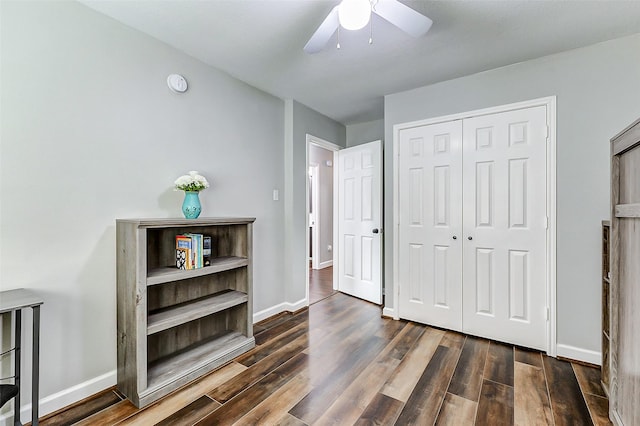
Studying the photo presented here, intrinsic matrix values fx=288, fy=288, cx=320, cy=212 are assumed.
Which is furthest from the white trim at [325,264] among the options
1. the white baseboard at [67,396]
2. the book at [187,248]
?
the white baseboard at [67,396]

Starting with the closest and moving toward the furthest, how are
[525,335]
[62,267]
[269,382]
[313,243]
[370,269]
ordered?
[62,267], [269,382], [525,335], [370,269], [313,243]

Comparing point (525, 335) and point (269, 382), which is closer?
point (269, 382)

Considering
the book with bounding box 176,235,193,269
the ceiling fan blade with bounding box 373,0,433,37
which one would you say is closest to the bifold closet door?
the ceiling fan blade with bounding box 373,0,433,37

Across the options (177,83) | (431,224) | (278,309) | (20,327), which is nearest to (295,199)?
(278,309)

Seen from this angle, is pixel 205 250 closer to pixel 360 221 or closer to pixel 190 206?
pixel 190 206

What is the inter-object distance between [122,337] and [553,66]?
3.69m

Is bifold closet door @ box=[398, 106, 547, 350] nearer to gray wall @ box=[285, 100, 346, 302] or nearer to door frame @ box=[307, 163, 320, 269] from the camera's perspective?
gray wall @ box=[285, 100, 346, 302]

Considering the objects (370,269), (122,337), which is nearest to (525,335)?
(370,269)

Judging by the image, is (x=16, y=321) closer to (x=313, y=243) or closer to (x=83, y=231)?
(x=83, y=231)

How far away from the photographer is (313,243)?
A: 225 inches

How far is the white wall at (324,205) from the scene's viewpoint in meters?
5.74

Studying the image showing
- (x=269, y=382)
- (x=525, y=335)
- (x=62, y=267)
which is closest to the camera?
(x=62, y=267)

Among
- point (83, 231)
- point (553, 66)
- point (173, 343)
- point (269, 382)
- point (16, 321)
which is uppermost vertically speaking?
point (553, 66)

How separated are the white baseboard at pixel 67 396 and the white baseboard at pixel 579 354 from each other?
324cm
